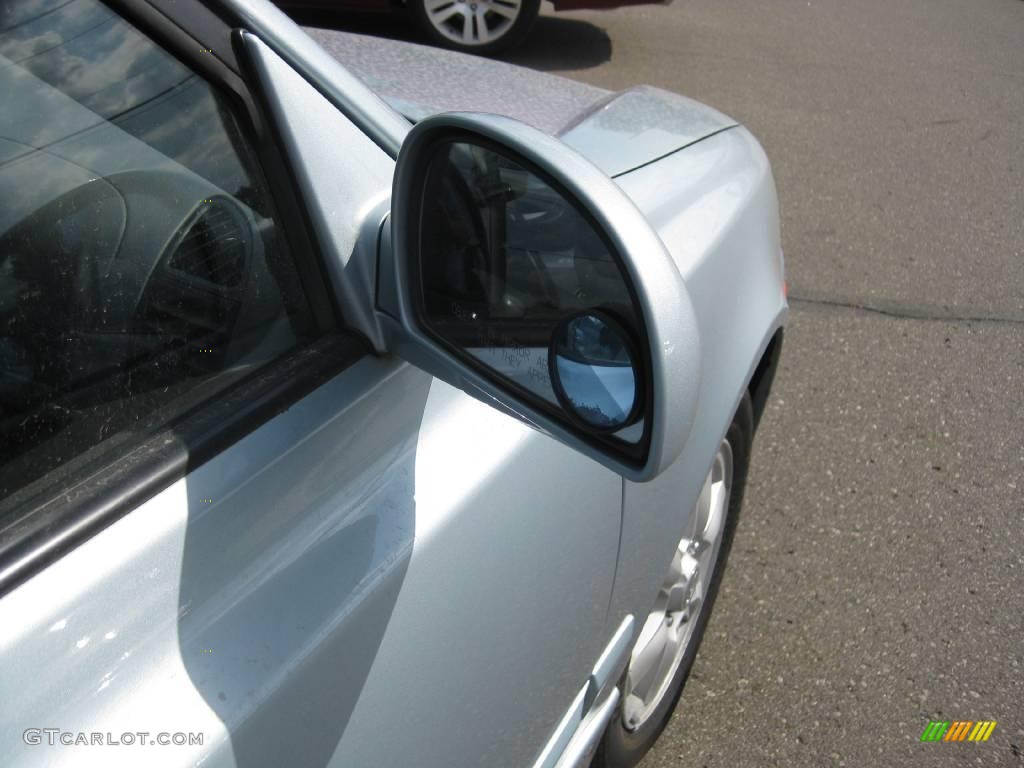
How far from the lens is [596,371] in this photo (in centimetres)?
100

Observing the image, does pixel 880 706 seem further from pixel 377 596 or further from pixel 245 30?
pixel 245 30

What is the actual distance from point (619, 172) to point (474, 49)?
16.9ft

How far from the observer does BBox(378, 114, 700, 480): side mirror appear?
930 millimetres

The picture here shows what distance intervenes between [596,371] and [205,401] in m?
0.43

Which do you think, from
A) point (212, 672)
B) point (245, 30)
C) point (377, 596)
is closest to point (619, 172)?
point (245, 30)

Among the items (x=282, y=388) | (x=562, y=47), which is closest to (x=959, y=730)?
(x=282, y=388)

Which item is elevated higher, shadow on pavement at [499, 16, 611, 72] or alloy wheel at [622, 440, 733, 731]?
alloy wheel at [622, 440, 733, 731]

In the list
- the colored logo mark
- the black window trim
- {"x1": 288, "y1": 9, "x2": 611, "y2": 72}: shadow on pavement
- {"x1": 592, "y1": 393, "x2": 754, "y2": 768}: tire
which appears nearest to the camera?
the black window trim

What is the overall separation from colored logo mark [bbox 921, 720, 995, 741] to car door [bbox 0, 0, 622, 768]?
165cm

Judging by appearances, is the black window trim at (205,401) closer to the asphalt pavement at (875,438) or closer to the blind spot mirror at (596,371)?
the blind spot mirror at (596,371)

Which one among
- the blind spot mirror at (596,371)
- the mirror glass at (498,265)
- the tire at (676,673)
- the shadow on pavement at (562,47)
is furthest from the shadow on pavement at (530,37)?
the blind spot mirror at (596,371)

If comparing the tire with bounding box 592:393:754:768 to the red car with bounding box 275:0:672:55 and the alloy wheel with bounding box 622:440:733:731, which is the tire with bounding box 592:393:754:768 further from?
the red car with bounding box 275:0:672:55

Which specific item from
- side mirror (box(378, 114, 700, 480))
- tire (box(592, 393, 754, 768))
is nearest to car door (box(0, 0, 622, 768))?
side mirror (box(378, 114, 700, 480))

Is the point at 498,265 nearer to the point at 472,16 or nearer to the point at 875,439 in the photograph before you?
the point at 875,439
